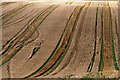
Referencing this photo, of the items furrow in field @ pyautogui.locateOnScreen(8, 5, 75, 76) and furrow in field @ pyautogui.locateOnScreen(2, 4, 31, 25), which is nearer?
furrow in field @ pyautogui.locateOnScreen(8, 5, 75, 76)

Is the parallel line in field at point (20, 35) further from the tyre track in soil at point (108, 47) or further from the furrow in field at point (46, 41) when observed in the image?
the tyre track in soil at point (108, 47)

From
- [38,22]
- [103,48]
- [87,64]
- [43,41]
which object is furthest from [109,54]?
[38,22]

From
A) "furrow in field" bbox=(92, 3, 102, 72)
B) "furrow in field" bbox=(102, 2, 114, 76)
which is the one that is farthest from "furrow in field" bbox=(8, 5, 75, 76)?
"furrow in field" bbox=(102, 2, 114, 76)

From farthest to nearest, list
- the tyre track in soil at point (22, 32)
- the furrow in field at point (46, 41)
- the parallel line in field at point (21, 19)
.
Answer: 1. the parallel line in field at point (21, 19)
2. the tyre track in soil at point (22, 32)
3. the furrow in field at point (46, 41)

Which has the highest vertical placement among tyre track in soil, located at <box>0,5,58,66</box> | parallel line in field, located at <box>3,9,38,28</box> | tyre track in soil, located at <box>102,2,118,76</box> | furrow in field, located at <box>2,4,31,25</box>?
furrow in field, located at <box>2,4,31,25</box>

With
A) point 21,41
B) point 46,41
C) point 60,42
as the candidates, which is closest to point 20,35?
point 21,41

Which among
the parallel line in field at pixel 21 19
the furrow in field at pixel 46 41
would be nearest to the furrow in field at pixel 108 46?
the furrow in field at pixel 46 41

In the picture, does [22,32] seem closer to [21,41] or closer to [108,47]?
[21,41]

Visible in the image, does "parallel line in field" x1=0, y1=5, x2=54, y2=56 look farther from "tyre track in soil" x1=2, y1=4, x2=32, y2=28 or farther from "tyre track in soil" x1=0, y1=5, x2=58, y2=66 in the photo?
"tyre track in soil" x1=2, y1=4, x2=32, y2=28
